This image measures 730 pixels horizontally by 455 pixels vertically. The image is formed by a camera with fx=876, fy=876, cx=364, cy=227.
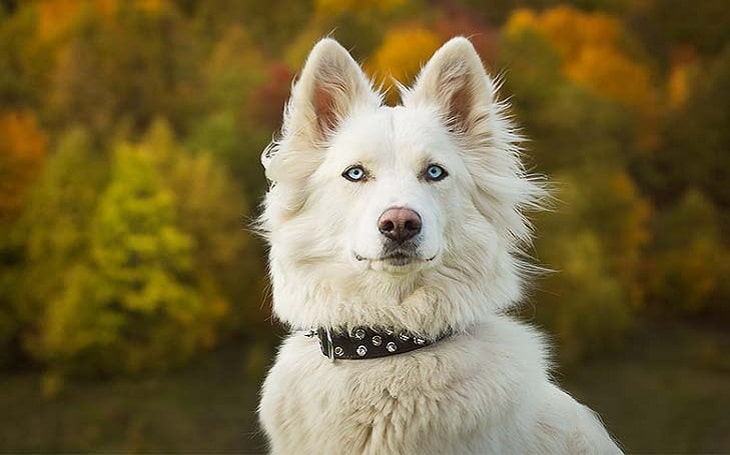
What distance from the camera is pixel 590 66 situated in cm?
2638

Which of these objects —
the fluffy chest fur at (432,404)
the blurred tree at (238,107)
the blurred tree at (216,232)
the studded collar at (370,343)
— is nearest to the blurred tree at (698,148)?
the blurred tree at (238,107)

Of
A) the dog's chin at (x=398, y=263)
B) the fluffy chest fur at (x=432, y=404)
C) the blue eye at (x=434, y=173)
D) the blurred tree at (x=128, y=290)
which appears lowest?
the blurred tree at (x=128, y=290)

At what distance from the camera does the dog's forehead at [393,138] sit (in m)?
3.61

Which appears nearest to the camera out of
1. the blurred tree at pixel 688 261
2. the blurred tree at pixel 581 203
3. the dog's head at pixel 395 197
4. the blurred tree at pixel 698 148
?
the dog's head at pixel 395 197

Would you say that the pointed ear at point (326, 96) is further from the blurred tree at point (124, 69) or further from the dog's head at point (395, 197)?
the blurred tree at point (124, 69)

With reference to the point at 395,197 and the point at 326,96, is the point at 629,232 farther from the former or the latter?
the point at 395,197

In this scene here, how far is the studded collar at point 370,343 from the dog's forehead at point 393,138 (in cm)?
71

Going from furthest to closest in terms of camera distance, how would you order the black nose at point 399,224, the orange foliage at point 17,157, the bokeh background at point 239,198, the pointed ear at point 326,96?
the orange foliage at point 17,157 < the bokeh background at point 239,198 < the pointed ear at point 326,96 < the black nose at point 399,224

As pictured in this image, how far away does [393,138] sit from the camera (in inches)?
143

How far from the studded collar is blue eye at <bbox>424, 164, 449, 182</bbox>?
2.11 ft

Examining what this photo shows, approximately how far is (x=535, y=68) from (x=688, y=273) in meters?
7.22

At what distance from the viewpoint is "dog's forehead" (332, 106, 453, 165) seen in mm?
3607

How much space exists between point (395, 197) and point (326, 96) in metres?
0.72

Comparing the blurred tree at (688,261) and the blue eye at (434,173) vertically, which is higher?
the blue eye at (434,173)
